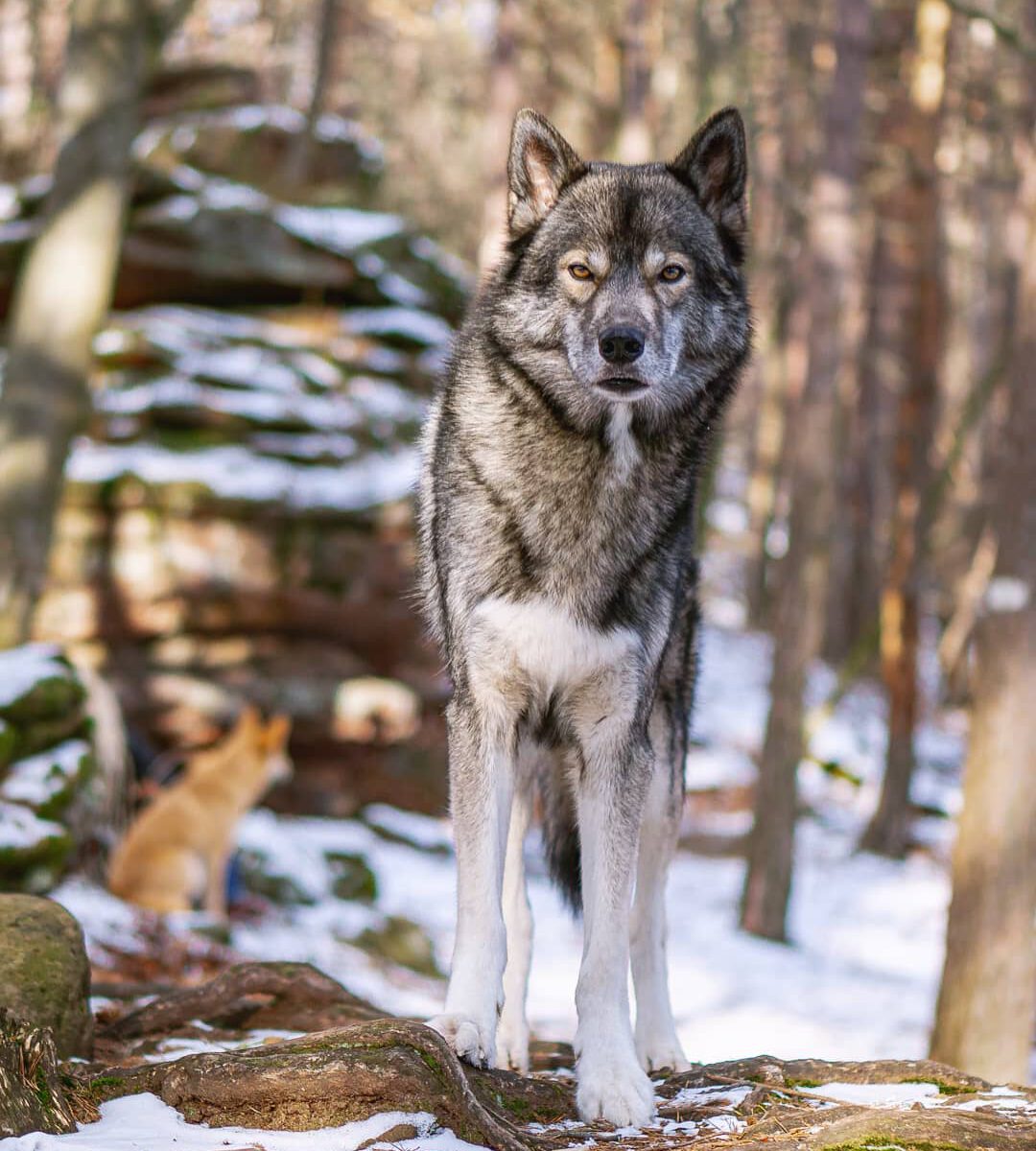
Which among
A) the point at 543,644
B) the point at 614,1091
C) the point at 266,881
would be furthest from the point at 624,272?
the point at 266,881

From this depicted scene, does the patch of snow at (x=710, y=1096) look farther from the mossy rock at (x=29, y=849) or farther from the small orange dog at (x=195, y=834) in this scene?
the small orange dog at (x=195, y=834)

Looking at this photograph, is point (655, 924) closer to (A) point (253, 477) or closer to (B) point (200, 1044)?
(B) point (200, 1044)

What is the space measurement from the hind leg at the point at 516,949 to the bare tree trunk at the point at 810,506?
7.29 m

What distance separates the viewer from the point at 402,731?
1179cm

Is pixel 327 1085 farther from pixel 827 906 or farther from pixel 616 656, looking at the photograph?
pixel 827 906

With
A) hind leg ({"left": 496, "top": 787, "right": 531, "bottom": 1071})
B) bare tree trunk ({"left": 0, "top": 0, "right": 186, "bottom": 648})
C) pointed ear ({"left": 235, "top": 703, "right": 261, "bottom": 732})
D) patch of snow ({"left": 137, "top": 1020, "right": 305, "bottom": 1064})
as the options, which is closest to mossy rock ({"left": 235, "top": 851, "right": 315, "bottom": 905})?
pointed ear ({"left": 235, "top": 703, "right": 261, "bottom": 732})

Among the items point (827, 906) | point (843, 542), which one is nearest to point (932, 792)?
point (827, 906)

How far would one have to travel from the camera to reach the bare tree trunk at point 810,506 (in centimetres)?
1070

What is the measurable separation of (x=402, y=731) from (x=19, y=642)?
4.82 meters

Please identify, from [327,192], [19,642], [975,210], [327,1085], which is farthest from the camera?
[975,210]

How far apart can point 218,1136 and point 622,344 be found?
2143mm

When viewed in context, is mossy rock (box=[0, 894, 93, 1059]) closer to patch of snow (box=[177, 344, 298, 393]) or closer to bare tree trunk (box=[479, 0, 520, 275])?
patch of snow (box=[177, 344, 298, 393])

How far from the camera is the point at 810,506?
10742 millimetres

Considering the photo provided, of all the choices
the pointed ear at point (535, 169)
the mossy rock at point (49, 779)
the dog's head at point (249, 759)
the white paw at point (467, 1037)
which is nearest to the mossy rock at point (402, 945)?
the dog's head at point (249, 759)
